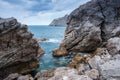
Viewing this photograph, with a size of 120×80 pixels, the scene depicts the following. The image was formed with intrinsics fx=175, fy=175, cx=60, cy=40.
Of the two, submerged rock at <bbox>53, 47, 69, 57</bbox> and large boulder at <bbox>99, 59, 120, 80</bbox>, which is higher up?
large boulder at <bbox>99, 59, 120, 80</bbox>

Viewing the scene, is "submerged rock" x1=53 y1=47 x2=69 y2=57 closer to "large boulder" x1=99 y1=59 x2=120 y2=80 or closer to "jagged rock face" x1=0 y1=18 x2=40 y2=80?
"jagged rock face" x1=0 y1=18 x2=40 y2=80

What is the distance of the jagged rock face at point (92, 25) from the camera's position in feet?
136

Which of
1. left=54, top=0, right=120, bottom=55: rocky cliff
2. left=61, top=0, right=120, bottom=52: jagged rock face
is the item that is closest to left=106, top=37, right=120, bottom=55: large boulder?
left=54, top=0, right=120, bottom=55: rocky cliff

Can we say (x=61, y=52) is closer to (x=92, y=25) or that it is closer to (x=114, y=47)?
(x=92, y=25)

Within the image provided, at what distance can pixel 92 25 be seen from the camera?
4334 centimetres

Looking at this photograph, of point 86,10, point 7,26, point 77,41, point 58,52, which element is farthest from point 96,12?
point 7,26

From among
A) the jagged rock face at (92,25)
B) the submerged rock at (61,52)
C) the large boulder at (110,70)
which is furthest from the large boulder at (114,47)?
the submerged rock at (61,52)

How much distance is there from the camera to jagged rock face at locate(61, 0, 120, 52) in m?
41.3

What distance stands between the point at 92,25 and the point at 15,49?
22.4 metres

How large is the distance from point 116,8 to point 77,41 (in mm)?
14512

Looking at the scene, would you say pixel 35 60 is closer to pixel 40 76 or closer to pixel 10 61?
pixel 10 61

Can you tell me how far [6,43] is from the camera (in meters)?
26.8

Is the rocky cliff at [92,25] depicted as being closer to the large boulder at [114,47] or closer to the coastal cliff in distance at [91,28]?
the coastal cliff in distance at [91,28]

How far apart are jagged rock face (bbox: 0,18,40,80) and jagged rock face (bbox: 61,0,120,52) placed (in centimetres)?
1460
